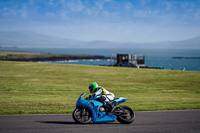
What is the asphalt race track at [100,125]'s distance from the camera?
360 inches

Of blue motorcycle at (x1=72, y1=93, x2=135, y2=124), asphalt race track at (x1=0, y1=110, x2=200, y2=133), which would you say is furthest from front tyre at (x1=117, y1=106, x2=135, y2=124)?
asphalt race track at (x1=0, y1=110, x2=200, y2=133)

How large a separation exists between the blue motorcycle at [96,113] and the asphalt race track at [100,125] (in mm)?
220

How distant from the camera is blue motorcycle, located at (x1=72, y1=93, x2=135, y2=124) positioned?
1013cm

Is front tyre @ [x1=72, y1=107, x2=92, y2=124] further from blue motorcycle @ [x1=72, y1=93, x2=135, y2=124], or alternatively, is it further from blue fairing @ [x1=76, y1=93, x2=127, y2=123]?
blue fairing @ [x1=76, y1=93, x2=127, y2=123]

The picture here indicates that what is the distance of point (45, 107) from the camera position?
49.7 feet

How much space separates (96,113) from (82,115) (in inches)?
20.8

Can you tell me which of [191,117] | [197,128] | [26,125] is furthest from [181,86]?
[26,125]

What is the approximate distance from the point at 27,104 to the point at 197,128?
999 centimetres

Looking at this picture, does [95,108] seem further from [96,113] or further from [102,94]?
[102,94]

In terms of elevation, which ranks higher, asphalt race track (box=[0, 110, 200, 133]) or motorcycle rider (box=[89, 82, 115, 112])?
motorcycle rider (box=[89, 82, 115, 112])

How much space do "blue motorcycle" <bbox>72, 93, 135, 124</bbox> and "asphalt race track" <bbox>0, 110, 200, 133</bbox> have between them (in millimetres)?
220

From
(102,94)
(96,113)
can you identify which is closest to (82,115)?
(96,113)

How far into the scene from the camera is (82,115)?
402 inches

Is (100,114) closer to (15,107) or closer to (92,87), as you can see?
(92,87)
